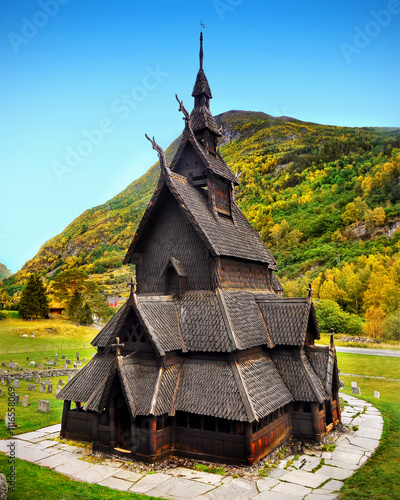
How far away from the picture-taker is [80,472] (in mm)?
12312

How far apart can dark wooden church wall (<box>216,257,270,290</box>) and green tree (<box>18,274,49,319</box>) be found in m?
59.7

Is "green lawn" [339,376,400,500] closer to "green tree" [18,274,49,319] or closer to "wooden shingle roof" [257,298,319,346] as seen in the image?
"wooden shingle roof" [257,298,319,346]

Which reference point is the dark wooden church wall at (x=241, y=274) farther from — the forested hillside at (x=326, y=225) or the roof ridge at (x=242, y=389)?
the forested hillside at (x=326, y=225)

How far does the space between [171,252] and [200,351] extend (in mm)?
4928

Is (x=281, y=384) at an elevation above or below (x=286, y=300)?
below

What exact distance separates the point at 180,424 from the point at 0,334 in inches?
2022

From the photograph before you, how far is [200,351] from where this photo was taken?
14.3 meters

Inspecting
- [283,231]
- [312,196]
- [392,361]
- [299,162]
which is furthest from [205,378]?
[299,162]

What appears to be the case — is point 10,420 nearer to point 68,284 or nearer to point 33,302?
point 33,302

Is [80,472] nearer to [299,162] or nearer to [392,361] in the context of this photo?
[392,361]

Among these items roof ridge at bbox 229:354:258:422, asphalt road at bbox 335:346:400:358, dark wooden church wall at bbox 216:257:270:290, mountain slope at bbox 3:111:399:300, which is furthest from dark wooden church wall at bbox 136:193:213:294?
mountain slope at bbox 3:111:399:300

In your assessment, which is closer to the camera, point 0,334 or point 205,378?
point 205,378

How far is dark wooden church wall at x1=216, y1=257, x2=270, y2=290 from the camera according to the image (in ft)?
53.6

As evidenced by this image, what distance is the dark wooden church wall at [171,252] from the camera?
53.4 ft
